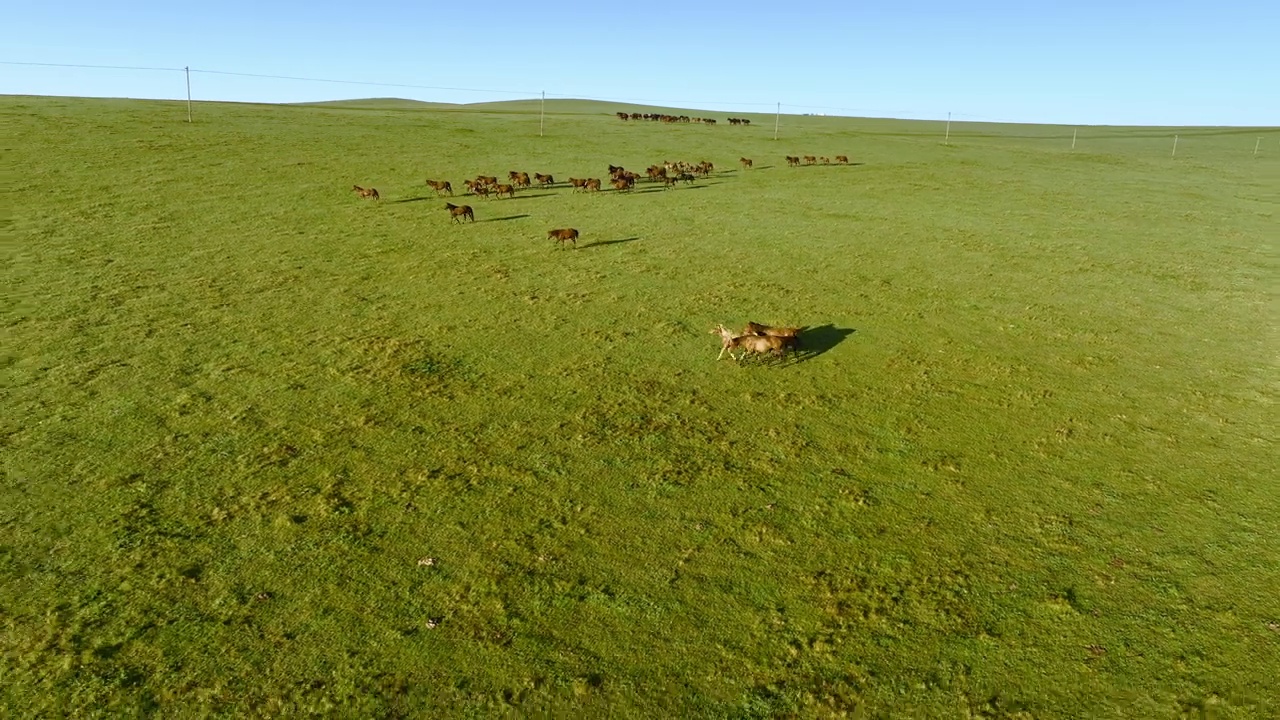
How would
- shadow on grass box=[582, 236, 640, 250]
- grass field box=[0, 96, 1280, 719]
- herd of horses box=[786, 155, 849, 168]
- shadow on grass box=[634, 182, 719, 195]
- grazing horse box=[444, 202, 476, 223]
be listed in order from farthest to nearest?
herd of horses box=[786, 155, 849, 168] → shadow on grass box=[634, 182, 719, 195] → grazing horse box=[444, 202, 476, 223] → shadow on grass box=[582, 236, 640, 250] → grass field box=[0, 96, 1280, 719]

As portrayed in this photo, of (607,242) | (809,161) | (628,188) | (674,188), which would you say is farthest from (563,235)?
(809,161)

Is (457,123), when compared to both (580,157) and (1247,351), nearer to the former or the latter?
(580,157)

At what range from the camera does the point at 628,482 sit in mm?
9172

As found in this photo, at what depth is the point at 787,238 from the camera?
23797 millimetres

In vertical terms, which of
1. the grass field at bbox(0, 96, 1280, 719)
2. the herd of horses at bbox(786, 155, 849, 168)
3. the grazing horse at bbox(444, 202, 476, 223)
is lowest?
the grass field at bbox(0, 96, 1280, 719)

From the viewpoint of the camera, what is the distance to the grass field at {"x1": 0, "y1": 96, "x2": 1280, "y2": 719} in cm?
622

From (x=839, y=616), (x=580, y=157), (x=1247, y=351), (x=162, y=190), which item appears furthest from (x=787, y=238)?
(x=162, y=190)

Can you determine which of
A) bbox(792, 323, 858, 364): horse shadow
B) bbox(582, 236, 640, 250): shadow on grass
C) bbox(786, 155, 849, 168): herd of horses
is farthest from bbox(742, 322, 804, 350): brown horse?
bbox(786, 155, 849, 168): herd of horses

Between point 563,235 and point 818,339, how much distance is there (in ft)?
34.6

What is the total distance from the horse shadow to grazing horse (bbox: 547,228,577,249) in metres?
9.71

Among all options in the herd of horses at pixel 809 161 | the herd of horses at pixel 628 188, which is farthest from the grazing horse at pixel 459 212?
the herd of horses at pixel 809 161

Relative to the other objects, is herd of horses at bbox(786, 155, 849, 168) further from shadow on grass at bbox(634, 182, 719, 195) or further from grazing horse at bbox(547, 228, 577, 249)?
grazing horse at bbox(547, 228, 577, 249)

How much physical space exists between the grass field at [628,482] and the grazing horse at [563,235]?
595mm

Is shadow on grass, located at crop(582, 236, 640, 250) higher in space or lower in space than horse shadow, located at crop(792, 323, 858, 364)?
higher
